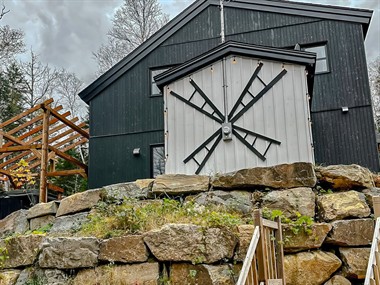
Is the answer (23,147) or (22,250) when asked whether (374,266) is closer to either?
(22,250)

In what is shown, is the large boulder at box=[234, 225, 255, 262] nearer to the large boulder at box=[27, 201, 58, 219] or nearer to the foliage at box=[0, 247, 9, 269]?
the foliage at box=[0, 247, 9, 269]

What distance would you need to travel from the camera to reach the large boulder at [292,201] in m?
6.43

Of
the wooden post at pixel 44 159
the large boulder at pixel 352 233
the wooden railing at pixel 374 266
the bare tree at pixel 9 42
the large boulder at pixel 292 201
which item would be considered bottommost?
the wooden railing at pixel 374 266

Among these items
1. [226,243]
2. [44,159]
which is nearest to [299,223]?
[226,243]

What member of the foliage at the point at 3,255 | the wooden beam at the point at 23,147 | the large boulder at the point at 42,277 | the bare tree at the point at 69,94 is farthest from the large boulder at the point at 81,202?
the bare tree at the point at 69,94

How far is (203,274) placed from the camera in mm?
5574

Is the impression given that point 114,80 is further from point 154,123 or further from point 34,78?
point 34,78

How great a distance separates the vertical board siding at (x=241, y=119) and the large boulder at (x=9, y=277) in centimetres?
368

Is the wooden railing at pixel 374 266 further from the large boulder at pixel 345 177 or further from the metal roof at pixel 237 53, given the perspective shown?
the metal roof at pixel 237 53

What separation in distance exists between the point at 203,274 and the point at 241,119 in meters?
3.99

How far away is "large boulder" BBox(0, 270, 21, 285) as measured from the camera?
6.36 meters

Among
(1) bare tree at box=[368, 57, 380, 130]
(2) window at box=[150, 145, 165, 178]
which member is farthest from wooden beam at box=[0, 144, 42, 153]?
(1) bare tree at box=[368, 57, 380, 130]

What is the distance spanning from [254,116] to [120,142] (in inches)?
200

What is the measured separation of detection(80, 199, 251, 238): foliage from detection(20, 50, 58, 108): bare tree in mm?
21163
